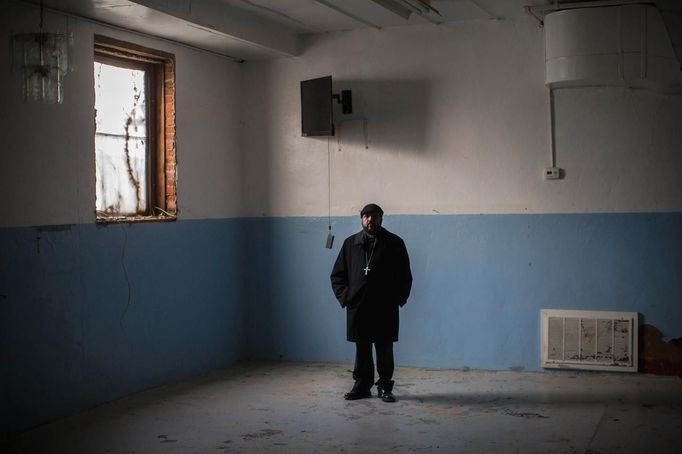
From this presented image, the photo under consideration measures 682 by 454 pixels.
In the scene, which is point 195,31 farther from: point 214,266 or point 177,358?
point 177,358

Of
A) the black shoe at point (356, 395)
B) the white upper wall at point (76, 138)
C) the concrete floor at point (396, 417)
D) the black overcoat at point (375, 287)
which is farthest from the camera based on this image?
the black shoe at point (356, 395)

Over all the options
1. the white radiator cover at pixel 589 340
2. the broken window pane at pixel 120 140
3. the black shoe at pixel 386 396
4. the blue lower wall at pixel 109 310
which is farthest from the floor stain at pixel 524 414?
the broken window pane at pixel 120 140

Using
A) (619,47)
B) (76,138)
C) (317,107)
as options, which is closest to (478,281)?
(317,107)

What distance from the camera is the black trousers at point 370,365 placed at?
6.47 m

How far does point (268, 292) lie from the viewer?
830cm

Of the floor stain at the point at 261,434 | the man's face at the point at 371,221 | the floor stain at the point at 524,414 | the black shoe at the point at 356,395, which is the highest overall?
the man's face at the point at 371,221

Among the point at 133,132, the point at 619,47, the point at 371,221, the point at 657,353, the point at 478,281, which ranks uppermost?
the point at 619,47

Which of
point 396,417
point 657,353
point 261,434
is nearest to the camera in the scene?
point 261,434

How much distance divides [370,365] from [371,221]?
3.70 feet

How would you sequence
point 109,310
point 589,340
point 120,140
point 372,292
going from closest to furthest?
1. point 372,292
2. point 109,310
3. point 120,140
4. point 589,340

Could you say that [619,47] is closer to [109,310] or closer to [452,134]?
[452,134]

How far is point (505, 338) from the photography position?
24.4 feet

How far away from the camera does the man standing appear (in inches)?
252

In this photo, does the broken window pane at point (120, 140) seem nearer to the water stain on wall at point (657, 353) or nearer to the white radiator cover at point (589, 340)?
the white radiator cover at point (589, 340)
